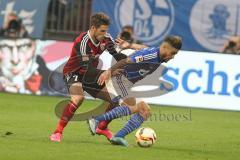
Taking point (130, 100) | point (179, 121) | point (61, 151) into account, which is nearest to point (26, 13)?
point (179, 121)

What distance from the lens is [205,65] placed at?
19.8 meters

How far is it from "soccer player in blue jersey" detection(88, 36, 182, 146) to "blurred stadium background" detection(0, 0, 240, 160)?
31cm

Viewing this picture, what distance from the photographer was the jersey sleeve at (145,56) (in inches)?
455

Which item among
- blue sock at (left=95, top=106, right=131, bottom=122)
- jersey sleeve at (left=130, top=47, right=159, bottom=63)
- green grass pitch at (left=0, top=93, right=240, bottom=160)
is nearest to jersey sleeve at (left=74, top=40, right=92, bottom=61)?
jersey sleeve at (left=130, top=47, right=159, bottom=63)

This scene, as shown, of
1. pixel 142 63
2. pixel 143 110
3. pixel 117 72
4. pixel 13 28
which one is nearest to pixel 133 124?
pixel 143 110

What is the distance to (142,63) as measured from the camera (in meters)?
11.9

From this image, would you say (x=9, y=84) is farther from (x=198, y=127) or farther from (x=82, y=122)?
(x=198, y=127)

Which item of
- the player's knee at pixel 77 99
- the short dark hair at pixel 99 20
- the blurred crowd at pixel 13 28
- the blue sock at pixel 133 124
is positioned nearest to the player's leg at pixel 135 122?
the blue sock at pixel 133 124

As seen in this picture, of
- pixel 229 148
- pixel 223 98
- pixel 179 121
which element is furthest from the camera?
pixel 223 98

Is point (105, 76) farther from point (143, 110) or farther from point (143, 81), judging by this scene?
point (143, 81)

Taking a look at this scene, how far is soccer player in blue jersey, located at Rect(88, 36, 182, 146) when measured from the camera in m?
11.6

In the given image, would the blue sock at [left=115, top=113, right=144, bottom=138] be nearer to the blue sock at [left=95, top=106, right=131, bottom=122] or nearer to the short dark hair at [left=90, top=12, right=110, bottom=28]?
the blue sock at [left=95, top=106, right=131, bottom=122]

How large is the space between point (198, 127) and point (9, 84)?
650 cm

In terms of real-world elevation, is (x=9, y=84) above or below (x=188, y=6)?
below
